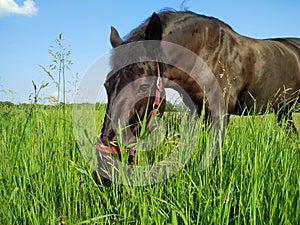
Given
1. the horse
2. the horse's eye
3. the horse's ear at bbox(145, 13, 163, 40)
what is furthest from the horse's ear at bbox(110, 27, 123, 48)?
the horse's eye

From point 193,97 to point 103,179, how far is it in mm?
2395

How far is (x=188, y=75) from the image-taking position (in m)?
3.95

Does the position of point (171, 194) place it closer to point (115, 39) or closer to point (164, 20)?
point (115, 39)

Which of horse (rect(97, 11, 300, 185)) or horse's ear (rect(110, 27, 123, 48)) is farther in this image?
horse's ear (rect(110, 27, 123, 48))

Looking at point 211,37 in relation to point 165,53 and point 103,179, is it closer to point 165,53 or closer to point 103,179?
point 165,53

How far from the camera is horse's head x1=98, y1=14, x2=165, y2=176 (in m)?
2.34

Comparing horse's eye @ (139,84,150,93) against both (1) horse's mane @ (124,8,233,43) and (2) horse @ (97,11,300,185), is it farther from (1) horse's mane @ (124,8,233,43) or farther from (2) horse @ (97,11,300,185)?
(1) horse's mane @ (124,8,233,43)

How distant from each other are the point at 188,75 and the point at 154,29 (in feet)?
3.26

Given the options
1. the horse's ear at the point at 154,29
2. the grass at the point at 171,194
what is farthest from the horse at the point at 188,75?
the grass at the point at 171,194

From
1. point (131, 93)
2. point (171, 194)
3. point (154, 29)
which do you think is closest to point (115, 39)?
point (154, 29)

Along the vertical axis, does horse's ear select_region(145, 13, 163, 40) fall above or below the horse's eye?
above

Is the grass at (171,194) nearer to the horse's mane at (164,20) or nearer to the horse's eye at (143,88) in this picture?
the horse's eye at (143,88)

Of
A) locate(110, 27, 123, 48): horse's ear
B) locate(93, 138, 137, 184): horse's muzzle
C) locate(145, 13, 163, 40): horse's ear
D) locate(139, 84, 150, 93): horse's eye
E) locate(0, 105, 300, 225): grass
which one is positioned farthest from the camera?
locate(110, 27, 123, 48): horse's ear

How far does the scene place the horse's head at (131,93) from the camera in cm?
234
